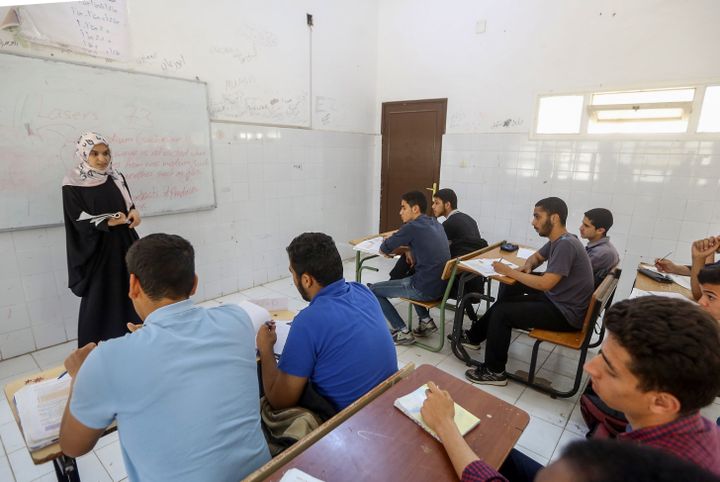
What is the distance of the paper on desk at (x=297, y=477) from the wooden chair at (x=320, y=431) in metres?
0.05

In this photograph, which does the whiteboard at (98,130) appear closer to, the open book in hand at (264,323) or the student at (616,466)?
the open book in hand at (264,323)

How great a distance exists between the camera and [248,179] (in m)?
4.04

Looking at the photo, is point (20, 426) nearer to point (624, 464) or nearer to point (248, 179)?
point (624, 464)

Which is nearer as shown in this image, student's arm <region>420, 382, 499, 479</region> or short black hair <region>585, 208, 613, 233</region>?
student's arm <region>420, 382, 499, 479</region>

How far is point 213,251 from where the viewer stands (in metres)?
3.86

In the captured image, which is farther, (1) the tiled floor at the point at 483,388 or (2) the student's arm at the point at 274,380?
(1) the tiled floor at the point at 483,388

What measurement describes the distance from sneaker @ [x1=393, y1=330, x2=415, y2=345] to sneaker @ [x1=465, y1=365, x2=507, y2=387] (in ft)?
1.97

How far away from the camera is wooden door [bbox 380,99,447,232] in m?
4.90

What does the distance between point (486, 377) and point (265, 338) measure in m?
1.80

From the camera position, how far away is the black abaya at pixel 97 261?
2.38 meters

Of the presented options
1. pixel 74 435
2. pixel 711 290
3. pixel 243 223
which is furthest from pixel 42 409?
pixel 243 223

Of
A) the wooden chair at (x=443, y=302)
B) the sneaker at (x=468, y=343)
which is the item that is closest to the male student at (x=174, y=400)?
the wooden chair at (x=443, y=302)

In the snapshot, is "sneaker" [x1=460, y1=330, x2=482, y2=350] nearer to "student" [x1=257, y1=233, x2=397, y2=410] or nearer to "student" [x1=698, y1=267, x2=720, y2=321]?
"student" [x1=698, y1=267, x2=720, y2=321]

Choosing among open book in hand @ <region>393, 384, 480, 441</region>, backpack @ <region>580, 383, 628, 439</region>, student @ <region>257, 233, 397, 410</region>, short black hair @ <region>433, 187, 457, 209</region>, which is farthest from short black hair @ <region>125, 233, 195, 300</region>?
short black hair @ <region>433, 187, 457, 209</region>
